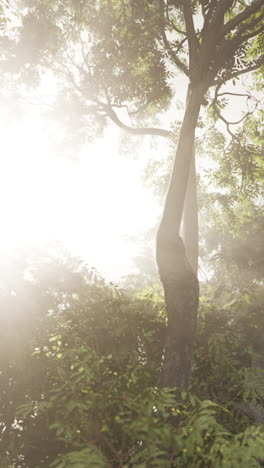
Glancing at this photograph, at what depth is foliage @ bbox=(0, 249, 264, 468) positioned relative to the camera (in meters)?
2.34

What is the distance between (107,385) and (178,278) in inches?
97.0

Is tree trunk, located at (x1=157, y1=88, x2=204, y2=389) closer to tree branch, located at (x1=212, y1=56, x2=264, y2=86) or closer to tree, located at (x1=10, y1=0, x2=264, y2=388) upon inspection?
tree, located at (x1=10, y1=0, x2=264, y2=388)

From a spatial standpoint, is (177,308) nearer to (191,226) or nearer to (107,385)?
(107,385)

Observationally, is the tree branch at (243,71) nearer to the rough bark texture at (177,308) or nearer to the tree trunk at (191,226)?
the tree trunk at (191,226)

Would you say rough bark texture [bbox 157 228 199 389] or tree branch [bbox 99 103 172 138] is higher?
tree branch [bbox 99 103 172 138]

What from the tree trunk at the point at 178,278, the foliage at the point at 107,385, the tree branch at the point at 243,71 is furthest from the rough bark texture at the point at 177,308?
the tree branch at the point at 243,71

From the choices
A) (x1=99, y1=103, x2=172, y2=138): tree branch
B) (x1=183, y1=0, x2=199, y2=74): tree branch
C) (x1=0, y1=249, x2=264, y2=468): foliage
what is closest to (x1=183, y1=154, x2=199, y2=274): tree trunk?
(x1=99, y1=103, x2=172, y2=138): tree branch

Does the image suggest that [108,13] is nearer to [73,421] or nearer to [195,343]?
[195,343]

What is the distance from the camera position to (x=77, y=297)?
488 cm

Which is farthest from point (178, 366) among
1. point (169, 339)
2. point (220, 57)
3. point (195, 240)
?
point (220, 57)

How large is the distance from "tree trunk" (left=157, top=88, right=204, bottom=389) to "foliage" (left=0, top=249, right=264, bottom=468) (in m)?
0.30

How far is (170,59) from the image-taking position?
848 centimetres

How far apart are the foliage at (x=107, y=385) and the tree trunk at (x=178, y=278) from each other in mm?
300

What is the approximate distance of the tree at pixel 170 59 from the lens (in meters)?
4.91
